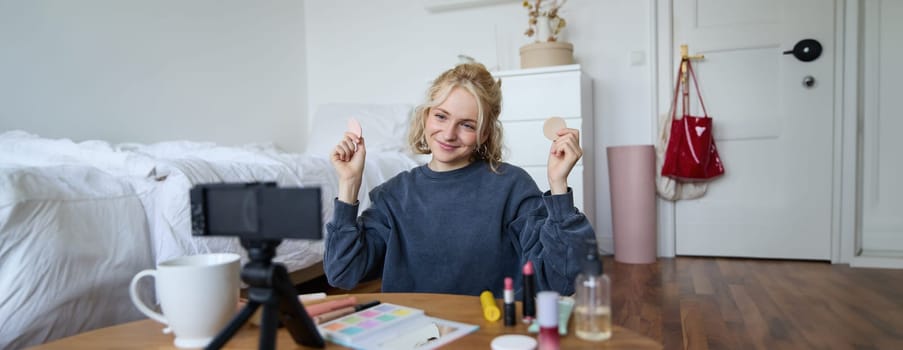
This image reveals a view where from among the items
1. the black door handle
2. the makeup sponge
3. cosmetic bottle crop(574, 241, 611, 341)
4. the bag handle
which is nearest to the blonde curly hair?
the makeup sponge

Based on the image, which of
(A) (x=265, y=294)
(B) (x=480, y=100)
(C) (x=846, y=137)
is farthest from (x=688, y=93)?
(A) (x=265, y=294)

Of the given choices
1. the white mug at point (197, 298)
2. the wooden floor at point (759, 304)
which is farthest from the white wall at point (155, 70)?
the white mug at point (197, 298)

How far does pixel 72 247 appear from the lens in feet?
3.80

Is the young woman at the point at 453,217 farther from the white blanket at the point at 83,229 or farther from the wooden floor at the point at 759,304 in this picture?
the wooden floor at the point at 759,304

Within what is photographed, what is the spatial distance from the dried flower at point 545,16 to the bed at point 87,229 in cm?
150

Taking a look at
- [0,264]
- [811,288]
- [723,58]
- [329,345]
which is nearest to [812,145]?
[723,58]

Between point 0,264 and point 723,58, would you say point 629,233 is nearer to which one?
point 723,58

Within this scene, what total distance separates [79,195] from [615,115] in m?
2.41

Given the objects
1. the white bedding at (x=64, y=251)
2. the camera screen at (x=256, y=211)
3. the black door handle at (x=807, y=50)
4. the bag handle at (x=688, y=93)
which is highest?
the black door handle at (x=807, y=50)

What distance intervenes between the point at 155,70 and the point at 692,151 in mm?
2496

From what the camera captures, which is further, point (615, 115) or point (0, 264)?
point (615, 115)

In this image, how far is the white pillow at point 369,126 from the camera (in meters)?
2.79

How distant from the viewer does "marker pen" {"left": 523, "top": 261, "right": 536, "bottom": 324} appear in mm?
558

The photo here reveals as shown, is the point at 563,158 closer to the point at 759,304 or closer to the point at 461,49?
the point at 759,304
